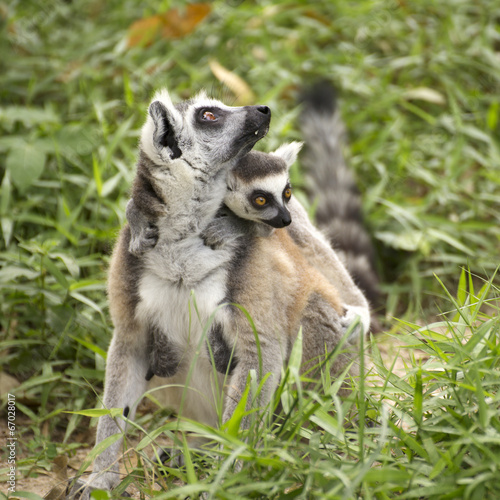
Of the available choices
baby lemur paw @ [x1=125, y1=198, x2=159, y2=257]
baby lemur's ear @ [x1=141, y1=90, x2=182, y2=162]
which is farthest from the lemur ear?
baby lemur paw @ [x1=125, y1=198, x2=159, y2=257]

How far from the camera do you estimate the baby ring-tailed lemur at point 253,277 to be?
248cm

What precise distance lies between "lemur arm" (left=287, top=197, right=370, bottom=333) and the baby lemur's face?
57 cm

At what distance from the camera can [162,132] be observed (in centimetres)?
245

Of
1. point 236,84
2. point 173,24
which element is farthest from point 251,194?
point 173,24

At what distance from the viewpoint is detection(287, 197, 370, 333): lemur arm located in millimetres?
3115

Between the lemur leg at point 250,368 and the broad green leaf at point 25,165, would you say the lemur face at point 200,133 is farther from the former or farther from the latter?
the broad green leaf at point 25,165

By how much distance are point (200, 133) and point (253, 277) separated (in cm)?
63

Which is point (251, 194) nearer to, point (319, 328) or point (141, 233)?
point (141, 233)

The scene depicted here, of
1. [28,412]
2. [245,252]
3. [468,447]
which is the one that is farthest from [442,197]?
[28,412]

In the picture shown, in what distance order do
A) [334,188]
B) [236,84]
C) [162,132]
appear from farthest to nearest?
1. [236,84]
2. [334,188]
3. [162,132]

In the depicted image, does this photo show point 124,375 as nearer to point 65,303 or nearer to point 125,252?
point 125,252

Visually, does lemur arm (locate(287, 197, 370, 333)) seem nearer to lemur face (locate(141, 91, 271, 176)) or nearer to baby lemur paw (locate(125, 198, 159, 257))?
lemur face (locate(141, 91, 271, 176))

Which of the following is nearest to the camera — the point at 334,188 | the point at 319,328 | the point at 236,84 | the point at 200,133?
the point at 200,133

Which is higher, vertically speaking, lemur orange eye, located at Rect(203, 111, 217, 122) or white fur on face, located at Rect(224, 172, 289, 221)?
lemur orange eye, located at Rect(203, 111, 217, 122)
